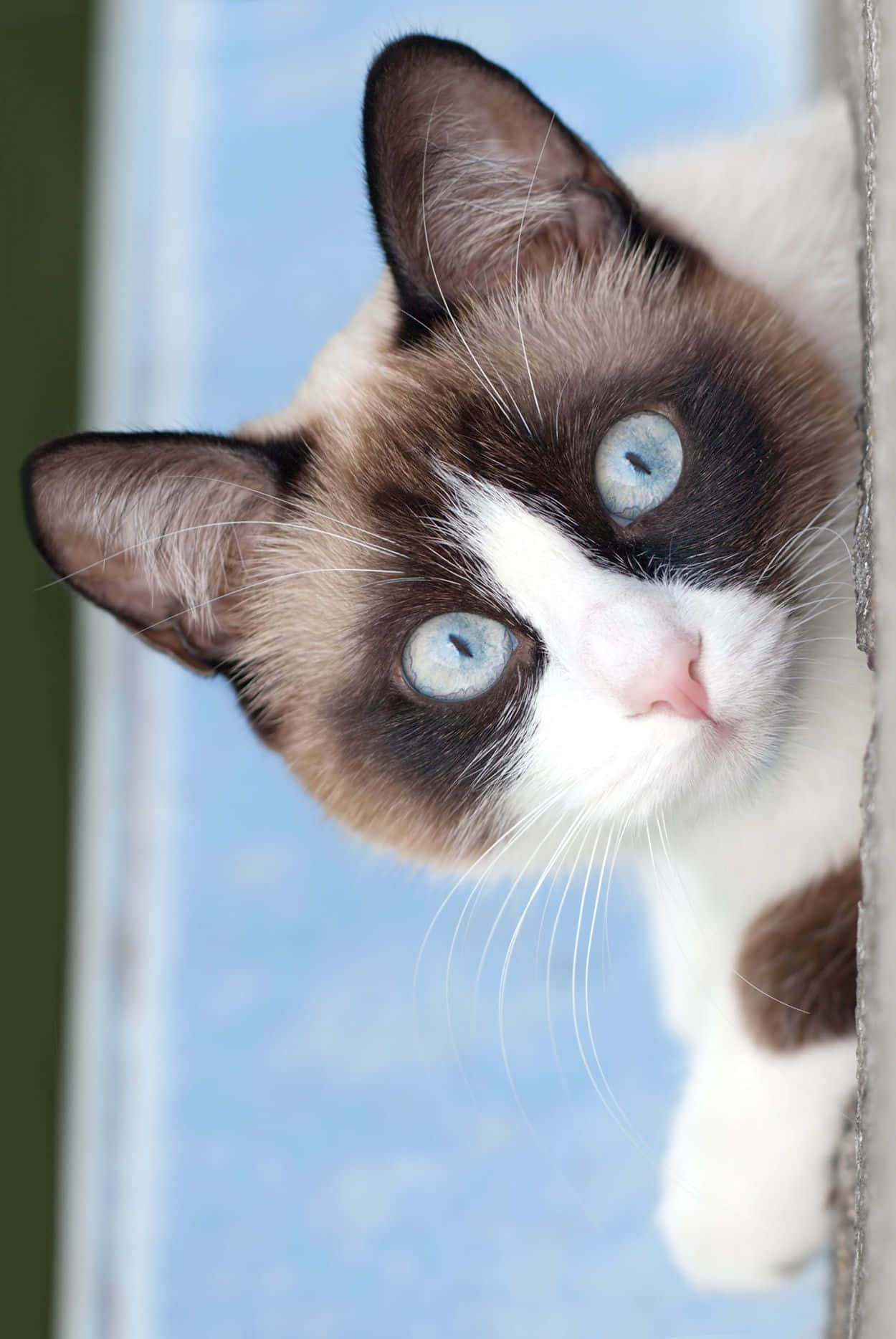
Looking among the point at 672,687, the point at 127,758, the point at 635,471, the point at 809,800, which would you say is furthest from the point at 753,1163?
the point at 127,758

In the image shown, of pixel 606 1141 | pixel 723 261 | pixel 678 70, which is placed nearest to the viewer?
pixel 723 261

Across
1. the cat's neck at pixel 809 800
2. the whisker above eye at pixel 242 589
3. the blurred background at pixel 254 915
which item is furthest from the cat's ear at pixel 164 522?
the cat's neck at pixel 809 800

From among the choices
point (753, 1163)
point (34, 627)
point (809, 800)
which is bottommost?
point (753, 1163)

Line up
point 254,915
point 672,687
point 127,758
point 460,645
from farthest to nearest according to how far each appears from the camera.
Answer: point 127,758, point 254,915, point 460,645, point 672,687

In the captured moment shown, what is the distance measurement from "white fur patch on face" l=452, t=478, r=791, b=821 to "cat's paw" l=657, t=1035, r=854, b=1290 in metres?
0.32

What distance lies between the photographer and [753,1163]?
1.20 meters

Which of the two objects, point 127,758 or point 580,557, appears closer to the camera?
point 580,557

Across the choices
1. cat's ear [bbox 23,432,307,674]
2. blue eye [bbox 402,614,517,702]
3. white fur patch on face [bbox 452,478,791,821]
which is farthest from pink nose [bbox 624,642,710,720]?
cat's ear [bbox 23,432,307,674]

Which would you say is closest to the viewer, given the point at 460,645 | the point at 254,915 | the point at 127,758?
the point at 460,645

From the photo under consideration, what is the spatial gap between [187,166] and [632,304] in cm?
165

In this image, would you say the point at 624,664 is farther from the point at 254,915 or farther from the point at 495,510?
the point at 254,915

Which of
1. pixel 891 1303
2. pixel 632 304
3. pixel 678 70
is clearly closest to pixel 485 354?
pixel 632 304

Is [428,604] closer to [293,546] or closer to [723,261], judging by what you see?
[293,546]

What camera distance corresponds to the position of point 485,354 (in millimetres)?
1135
